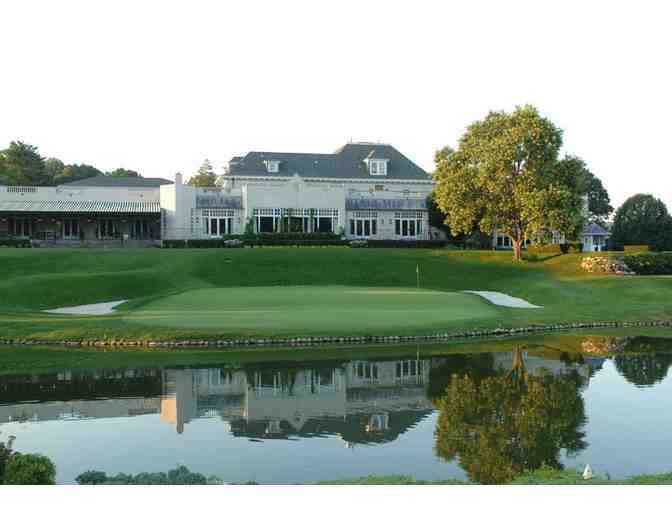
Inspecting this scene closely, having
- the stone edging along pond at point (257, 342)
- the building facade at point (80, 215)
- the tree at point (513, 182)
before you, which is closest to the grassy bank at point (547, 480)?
the stone edging along pond at point (257, 342)

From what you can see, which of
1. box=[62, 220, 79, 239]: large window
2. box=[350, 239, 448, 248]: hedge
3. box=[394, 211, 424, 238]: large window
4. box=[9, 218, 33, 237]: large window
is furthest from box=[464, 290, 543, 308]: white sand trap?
box=[9, 218, 33, 237]: large window

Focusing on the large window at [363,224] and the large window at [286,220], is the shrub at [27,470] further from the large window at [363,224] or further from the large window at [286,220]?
the large window at [363,224]

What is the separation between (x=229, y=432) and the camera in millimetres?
13062

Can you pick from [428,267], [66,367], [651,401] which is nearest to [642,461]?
[651,401]

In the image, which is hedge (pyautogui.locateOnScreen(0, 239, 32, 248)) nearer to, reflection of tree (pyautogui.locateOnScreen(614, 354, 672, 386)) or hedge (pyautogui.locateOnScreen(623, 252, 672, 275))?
hedge (pyautogui.locateOnScreen(623, 252, 672, 275))

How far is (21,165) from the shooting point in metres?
82.4

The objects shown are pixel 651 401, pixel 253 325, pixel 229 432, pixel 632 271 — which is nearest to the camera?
pixel 229 432

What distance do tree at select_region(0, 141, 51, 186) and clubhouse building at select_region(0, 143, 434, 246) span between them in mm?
25952

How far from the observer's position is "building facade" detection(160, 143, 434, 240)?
→ 189 feet

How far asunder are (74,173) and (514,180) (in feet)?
223

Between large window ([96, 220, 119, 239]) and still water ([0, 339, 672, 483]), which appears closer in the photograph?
still water ([0, 339, 672, 483])

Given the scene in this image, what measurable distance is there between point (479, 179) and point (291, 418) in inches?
1481

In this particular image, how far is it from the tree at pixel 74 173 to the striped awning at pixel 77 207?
119 ft
